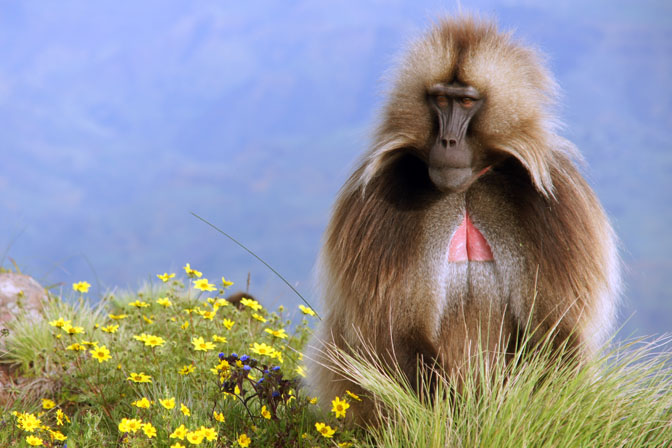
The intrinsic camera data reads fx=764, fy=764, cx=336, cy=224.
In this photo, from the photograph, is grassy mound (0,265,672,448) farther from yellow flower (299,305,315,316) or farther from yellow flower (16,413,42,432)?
yellow flower (299,305,315,316)

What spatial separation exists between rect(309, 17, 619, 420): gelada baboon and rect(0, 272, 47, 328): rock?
3122 millimetres

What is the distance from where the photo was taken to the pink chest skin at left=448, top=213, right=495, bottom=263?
3.79 m

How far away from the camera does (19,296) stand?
5.62 metres

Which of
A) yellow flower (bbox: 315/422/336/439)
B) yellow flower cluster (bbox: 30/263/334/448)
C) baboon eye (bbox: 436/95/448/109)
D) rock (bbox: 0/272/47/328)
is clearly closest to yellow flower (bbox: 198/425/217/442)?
yellow flower cluster (bbox: 30/263/334/448)

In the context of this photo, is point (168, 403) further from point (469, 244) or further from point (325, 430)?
point (469, 244)

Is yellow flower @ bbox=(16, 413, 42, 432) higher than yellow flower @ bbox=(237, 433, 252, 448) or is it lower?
higher

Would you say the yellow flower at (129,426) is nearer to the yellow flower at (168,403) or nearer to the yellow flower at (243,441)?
the yellow flower at (168,403)

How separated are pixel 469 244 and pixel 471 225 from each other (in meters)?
0.10

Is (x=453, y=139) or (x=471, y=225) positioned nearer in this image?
(x=453, y=139)

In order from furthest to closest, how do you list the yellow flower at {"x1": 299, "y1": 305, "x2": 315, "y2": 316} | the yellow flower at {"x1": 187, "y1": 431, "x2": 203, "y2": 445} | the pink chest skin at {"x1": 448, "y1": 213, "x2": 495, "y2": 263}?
the yellow flower at {"x1": 299, "y1": 305, "x2": 315, "y2": 316}
the pink chest skin at {"x1": 448, "y1": 213, "x2": 495, "y2": 263}
the yellow flower at {"x1": 187, "y1": 431, "x2": 203, "y2": 445}

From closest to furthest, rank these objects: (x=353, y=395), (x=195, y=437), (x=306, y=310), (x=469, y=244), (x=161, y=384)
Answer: (x=195, y=437) → (x=353, y=395) → (x=469, y=244) → (x=161, y=384) → (x=306, y=310)

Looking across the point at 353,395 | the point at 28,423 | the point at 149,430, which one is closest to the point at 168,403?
the point at 149,430

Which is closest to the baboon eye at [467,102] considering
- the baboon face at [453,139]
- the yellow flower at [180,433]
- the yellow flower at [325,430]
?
the baboon face at [453,139]

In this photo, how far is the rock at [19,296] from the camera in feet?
19.0
